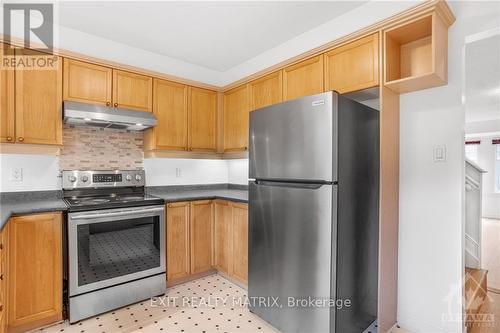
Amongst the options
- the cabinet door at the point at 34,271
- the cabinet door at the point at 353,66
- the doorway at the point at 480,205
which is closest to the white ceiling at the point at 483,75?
the doorway at the point at 480,205

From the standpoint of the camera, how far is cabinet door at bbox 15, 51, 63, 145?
2.14 m

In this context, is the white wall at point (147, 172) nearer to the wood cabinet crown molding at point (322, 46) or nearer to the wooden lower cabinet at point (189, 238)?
the wooden lower cabinet at point (189, 238)

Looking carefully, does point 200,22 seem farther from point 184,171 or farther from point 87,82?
point 184,171

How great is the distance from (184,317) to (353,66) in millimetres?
2398

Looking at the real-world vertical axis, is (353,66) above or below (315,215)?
above

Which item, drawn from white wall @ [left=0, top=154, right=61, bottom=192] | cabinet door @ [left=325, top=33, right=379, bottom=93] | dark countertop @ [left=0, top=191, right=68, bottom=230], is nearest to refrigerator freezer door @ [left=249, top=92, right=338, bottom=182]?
cabinet door @ [left=325, top=33, right=379, bottom=93]

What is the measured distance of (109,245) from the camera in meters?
2.29

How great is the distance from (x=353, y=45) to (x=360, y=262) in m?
1.58

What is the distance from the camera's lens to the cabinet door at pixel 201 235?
2.86 metres

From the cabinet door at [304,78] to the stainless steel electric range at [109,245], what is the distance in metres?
1.62

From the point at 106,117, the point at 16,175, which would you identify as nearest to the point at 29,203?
the point at 16,175

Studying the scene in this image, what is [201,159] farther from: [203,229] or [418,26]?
Answer: [418,26]

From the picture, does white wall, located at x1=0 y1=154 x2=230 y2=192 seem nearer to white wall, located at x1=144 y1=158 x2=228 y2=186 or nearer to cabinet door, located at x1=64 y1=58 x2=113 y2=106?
white wall, located at x1=144 y1=158 x2=228 y2=186

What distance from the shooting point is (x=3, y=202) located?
2242mm
